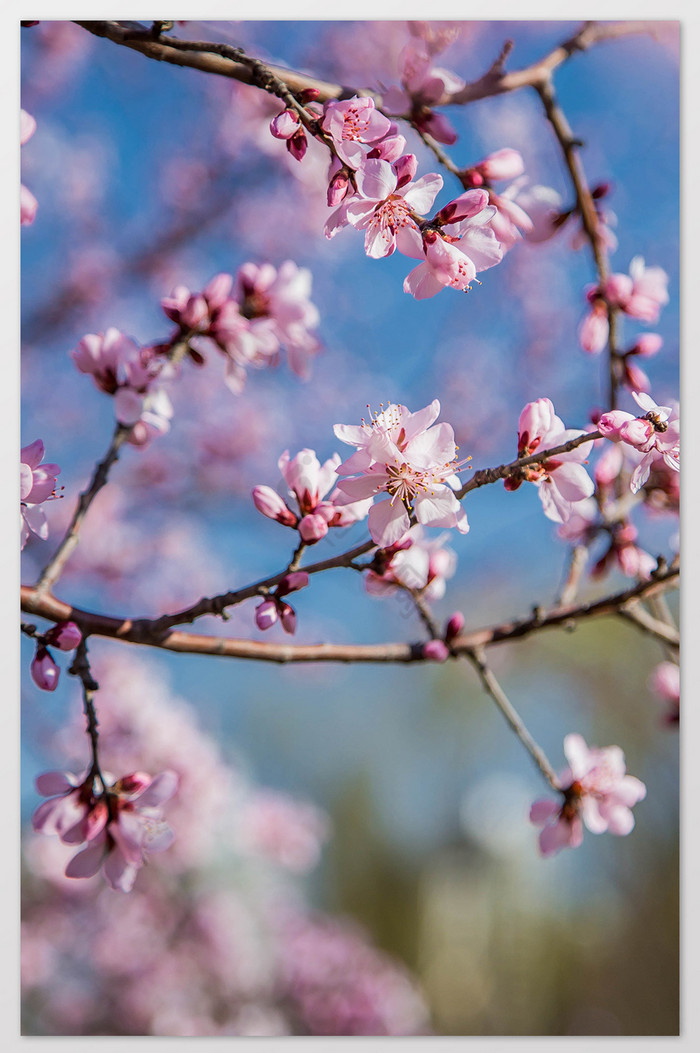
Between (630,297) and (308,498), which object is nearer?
(308,498)

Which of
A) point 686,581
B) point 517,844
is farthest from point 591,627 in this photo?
point 686,581

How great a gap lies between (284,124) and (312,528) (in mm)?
360

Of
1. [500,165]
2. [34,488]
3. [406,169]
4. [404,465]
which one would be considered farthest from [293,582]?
[500,165]

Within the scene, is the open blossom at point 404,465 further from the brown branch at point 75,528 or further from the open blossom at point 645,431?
the brown branch at point 75,528

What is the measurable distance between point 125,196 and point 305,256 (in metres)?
0.47

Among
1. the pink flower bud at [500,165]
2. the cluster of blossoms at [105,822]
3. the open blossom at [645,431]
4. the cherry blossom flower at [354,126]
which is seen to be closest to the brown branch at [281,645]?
the cluster of blossoms at [105,822]

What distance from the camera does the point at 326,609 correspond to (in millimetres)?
1579

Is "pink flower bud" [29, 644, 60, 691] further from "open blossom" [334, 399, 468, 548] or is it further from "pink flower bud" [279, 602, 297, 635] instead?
"open blossom" [334, 399, 468, 548]

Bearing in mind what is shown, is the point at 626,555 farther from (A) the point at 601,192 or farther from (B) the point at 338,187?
(B) the point at 338,187

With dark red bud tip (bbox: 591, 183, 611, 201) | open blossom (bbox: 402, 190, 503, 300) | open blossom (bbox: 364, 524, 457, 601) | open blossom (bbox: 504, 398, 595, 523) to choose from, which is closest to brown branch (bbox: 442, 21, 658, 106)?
dark red bud tip (bbox: 591, 183, 611, 201)

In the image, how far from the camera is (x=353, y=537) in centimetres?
126

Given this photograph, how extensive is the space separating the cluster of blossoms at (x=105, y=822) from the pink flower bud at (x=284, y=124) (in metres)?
0.61

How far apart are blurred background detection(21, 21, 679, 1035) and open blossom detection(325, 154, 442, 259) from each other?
0.45 m

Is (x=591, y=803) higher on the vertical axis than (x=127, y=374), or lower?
lower
